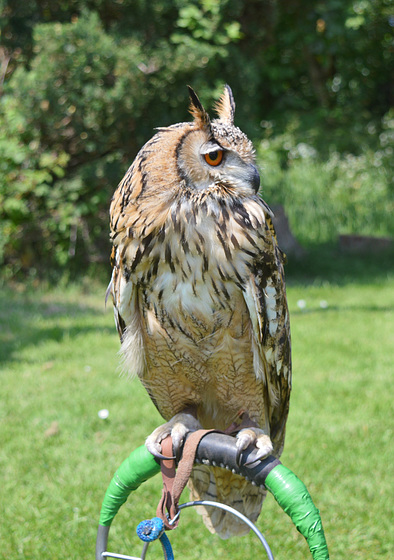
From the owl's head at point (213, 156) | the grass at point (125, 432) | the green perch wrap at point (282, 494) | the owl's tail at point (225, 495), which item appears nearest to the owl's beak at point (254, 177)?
the owl's head at point (213, 156)

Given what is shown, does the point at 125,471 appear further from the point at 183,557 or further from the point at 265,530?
the point at 265,530

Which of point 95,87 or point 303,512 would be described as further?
point 95,87

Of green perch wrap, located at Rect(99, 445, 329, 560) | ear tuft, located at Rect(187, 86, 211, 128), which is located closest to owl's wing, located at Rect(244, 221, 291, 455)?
ear tuft, located at Rect(187, 86, 211, 128)

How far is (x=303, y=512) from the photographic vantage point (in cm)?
133

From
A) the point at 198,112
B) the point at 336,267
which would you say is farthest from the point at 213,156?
the point at 336,267

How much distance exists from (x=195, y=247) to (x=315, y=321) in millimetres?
4073

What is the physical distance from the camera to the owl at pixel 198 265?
6.15 ft

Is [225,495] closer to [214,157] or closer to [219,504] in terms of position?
[219,504]

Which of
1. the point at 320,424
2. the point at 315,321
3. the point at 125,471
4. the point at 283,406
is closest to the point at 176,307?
the point at 125,471

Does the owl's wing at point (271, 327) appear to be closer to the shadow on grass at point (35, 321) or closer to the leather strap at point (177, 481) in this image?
the leather strap at point (177, 481)

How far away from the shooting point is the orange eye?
1.85m

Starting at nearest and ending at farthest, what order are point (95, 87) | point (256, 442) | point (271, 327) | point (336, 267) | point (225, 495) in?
1. point (256, 442)
2. point (271, 327)
3. point (225, 495)
4. point (95, 87)
5. point (336, 267)

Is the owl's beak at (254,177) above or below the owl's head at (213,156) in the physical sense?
below

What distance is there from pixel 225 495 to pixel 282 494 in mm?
1039
